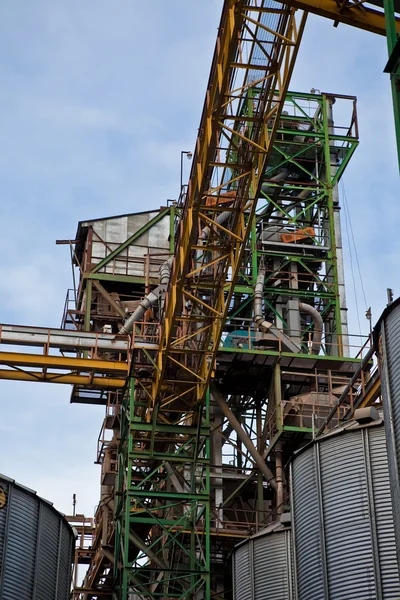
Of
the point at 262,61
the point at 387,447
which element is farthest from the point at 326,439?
the point at 262,61

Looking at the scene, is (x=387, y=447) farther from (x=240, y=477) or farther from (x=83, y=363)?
(x=240, y=477)

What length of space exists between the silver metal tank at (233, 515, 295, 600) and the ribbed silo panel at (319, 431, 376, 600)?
5009mm

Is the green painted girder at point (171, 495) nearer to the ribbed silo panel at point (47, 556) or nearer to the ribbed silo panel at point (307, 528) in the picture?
the ribbed silo panel at point (47, 556)

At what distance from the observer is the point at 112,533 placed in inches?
2013

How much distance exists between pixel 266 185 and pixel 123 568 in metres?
25.9

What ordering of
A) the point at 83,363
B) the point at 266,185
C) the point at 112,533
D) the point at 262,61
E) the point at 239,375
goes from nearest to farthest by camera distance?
the point at 262,61
the point at 83,363
the point at 112,533
the point at 239,375
the point at 266,185

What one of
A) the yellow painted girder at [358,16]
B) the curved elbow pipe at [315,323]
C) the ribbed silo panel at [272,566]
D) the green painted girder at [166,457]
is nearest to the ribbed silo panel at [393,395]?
the yellow painted girder at [358,16]

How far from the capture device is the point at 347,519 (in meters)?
27.5

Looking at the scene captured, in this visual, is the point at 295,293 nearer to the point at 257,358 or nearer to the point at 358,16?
the point at 257,358

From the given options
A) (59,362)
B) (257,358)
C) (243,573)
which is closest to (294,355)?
(257,358)

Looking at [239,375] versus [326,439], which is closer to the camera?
[326,439]

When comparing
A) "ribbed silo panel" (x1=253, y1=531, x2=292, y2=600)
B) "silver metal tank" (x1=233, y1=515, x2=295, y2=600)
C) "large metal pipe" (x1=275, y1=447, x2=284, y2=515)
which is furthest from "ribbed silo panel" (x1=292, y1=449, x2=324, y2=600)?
"large metal pipe" (x1=275, y1=447, x2=284, y2=515)

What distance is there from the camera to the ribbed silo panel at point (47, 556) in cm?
3306

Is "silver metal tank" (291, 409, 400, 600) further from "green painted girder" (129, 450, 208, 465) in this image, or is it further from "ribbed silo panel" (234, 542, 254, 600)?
"green painted girder" (129, 450, 208, 465)
